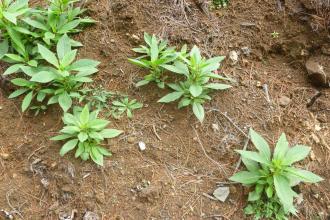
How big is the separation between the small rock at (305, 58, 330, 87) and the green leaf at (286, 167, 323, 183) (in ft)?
3.28

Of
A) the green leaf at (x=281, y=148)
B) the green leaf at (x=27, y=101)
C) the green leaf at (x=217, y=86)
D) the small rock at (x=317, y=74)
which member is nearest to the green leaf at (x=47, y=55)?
the green leaf at (x=27, y=101)

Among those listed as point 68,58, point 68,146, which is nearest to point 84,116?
point 68,146

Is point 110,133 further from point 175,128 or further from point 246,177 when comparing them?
point 246,177

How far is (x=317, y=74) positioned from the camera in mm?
3398

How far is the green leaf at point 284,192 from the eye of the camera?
2643mm

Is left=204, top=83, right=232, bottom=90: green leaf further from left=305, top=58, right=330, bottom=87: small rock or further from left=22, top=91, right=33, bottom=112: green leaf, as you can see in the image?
left=22, top=91, right=33, bottom=112: green leaf

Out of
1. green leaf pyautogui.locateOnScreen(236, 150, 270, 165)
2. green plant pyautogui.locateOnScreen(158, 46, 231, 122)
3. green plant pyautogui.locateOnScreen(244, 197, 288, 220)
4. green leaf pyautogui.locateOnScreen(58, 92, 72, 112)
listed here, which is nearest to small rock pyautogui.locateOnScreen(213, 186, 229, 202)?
green plant pyautogui.locateOnScreen(244, 197, 288, 220)

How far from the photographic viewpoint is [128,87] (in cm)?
321

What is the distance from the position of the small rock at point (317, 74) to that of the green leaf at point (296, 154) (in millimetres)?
834

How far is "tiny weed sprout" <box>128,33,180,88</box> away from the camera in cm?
311

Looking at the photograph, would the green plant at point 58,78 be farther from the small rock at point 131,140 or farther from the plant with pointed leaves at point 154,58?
the small rock at point 131,140

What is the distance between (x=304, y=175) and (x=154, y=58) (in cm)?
136

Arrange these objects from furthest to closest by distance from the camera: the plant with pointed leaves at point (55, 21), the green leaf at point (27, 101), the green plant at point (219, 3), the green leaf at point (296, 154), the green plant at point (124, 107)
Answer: the green plant at point (219, 3) → the plant with pointed leaves at point (55, 21) → the green plant at point (124, 107) → the green leaf at point (27, 101) → the green leaf at point (296, 154)

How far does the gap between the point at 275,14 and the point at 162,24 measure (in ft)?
3.33
